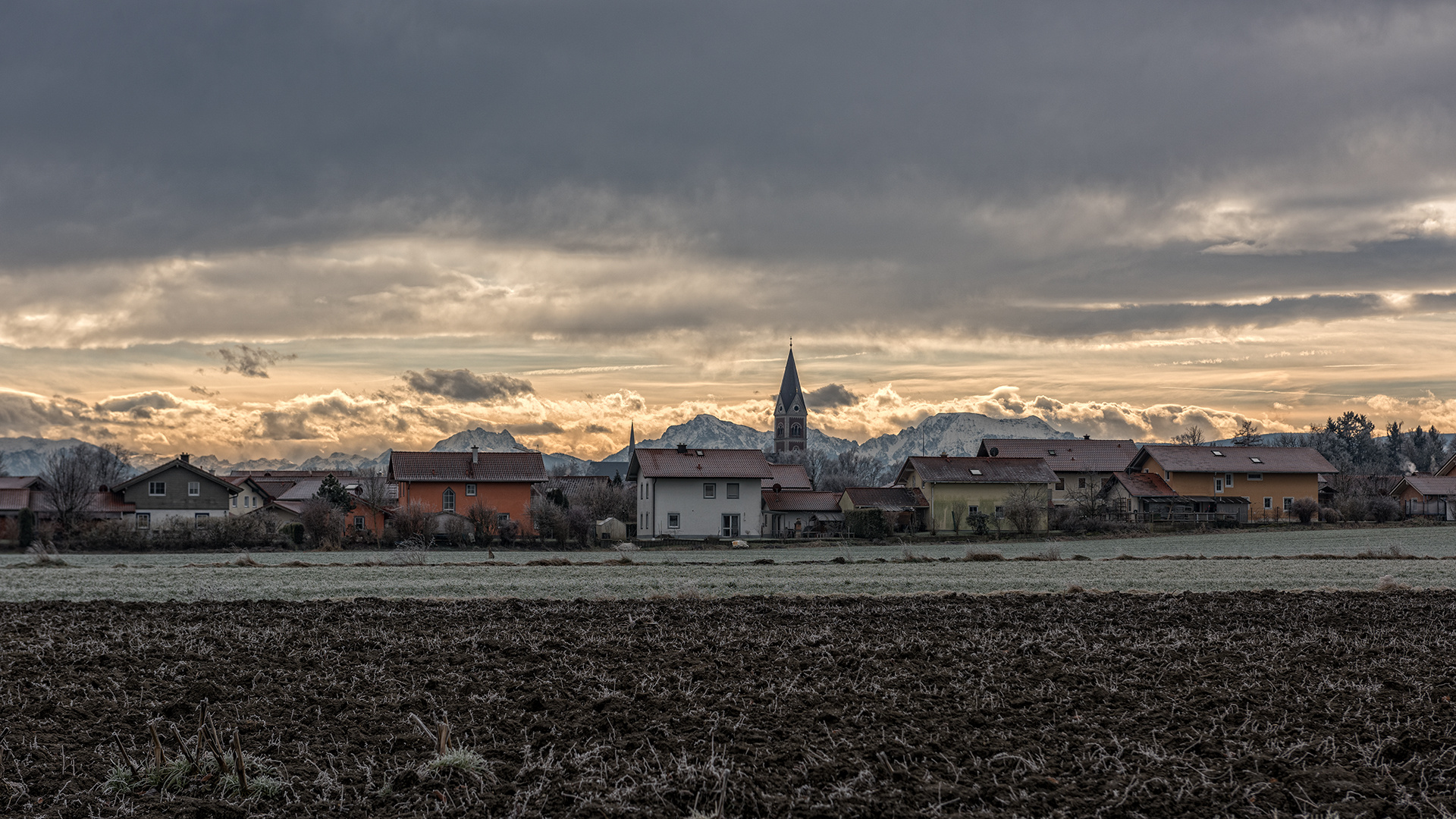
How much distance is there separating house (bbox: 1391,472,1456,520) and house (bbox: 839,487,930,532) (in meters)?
37.6

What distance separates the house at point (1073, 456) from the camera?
81.2 metres

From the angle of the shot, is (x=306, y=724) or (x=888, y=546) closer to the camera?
(x=306, y=724)

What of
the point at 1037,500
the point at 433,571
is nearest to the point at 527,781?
the point at 433,571

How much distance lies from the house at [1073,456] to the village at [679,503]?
3.13ft

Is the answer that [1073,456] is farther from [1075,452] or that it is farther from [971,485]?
[971,485]

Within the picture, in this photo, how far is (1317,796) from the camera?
761cm

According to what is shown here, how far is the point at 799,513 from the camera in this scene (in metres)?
71.5

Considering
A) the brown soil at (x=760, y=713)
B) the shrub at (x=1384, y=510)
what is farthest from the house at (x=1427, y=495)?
the brown soil at (x=760, y=713)

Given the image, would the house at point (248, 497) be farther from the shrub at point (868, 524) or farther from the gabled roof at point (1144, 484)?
the gabled roof at point (1144, 484)

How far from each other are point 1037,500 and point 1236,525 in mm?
13063

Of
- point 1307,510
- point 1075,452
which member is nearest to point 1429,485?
point 1307,510

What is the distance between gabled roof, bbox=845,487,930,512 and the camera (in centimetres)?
6919

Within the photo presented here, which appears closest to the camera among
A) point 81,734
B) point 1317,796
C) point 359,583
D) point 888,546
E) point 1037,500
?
point 1317,796

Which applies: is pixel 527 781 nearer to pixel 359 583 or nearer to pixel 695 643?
pixel 695 643
